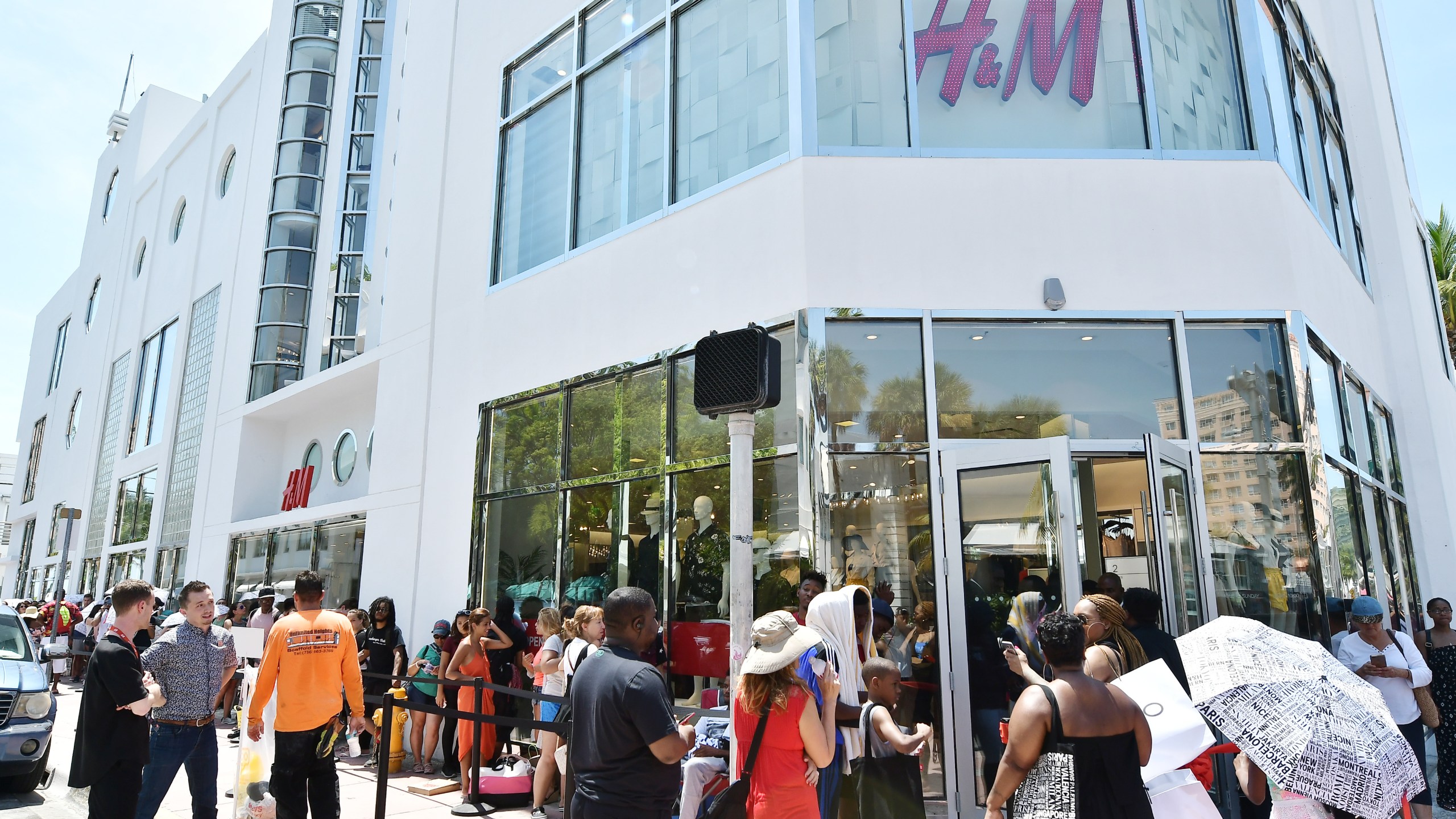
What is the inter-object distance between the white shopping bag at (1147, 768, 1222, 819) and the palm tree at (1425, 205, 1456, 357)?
99.4ft

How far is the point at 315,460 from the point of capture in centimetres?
2025

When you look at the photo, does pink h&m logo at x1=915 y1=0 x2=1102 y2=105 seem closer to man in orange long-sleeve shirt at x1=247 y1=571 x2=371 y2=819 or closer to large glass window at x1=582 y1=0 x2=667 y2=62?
large glass window at x1=582 y1=0 x2=667 y2=62

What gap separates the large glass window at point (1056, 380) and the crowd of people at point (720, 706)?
1.70 meters

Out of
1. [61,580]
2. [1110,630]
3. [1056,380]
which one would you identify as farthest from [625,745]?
[61,580]

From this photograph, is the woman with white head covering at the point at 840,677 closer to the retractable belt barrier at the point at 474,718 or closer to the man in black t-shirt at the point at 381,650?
the retractable belt barrier at the point at 474,718

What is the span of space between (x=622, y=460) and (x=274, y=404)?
41.5ft

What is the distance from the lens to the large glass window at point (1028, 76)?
9.08 m

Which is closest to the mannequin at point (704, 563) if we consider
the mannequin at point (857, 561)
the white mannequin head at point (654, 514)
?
the white mannequin head at point (654, 514)

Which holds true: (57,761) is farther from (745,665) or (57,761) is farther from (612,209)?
(745,665)

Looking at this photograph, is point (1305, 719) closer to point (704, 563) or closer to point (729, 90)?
point (704, 563)

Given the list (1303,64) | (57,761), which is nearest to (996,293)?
(1303,64)

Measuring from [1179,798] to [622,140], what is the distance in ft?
31.2

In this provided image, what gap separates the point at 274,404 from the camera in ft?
65.1

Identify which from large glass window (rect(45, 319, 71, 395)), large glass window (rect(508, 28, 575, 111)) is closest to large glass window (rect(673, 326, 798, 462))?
large glass window (rect(508, 28, 575, 111))
